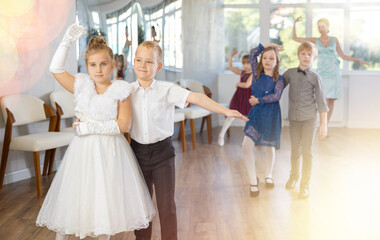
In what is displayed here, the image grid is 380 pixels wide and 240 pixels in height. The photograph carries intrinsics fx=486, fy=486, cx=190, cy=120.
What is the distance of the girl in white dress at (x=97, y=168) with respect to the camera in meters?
2.35

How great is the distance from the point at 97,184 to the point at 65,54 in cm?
66

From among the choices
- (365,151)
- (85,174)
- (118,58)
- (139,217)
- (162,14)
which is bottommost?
(365,151)

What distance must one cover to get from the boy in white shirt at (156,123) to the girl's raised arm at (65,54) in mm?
307

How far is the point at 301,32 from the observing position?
8.57 metres

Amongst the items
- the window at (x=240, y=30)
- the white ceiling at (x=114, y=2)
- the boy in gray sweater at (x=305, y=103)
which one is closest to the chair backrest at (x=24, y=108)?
the white ceiling at (x=114, y=2)

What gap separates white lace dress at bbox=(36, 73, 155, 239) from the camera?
2346 millimetres

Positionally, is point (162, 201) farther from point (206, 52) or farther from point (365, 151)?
point (206, 52)

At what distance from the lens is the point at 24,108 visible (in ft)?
14.7

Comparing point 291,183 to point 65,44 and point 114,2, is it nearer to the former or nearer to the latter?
point 65,44

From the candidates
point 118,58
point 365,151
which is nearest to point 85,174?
point 118,58

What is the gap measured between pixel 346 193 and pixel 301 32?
5028 millimetres

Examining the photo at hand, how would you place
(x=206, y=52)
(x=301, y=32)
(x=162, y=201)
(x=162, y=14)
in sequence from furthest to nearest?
(x=301, y=32), (x=206, y=52), (x=162, y=14), (x=162, y=201)

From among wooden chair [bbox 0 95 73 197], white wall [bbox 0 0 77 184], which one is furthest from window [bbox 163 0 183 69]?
wooden chair [bbox 0 95 73 197]

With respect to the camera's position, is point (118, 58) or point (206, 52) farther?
point (206, 52)
